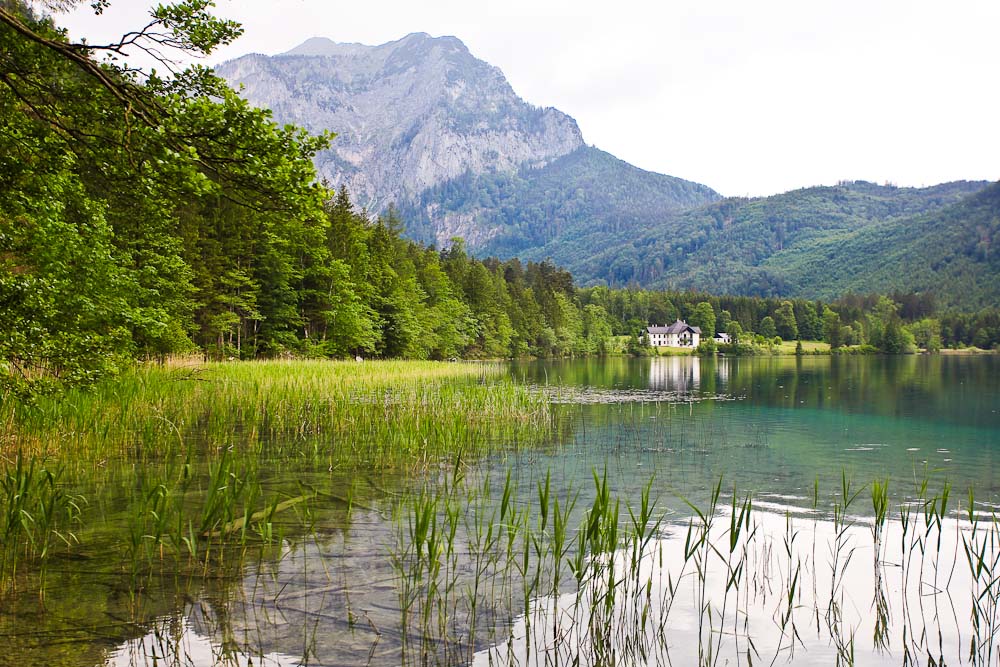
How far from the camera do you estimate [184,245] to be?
111 ft

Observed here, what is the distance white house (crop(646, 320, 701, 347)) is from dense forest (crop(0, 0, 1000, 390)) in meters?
62.7

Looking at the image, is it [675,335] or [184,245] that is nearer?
[184,245]

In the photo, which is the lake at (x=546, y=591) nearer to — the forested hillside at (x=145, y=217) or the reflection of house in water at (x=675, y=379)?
the forested hillside at (x=145, y=217)

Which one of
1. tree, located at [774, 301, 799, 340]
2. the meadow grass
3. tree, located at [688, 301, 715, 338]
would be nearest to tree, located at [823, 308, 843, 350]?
the meadow grass

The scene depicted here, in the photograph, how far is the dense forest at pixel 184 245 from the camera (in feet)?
22.2

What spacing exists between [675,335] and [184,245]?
148492mm

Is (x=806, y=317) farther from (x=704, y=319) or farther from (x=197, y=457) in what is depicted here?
(x=197, y=457)

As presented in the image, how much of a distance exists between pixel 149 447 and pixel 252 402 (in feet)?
17.9

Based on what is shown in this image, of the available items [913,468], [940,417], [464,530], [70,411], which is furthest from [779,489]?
[940,417]

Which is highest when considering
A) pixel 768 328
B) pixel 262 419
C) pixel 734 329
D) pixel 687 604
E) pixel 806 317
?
pixel 806 317

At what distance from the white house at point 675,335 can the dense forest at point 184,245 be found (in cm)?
6274

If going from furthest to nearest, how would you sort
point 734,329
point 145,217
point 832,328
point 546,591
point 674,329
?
Answer: point 674,329 < point 734,329 < point 832,328 < point 145,217 < point 546,591

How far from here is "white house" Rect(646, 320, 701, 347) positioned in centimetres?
16662

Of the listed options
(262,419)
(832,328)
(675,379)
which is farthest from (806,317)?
(262,419)
